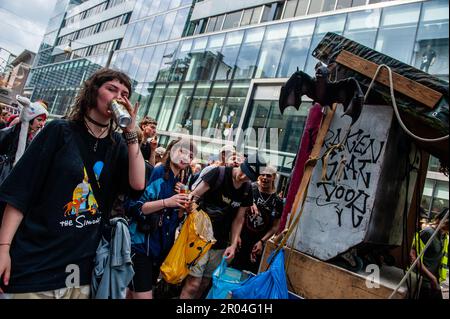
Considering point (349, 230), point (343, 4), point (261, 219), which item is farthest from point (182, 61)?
point (349, 230)

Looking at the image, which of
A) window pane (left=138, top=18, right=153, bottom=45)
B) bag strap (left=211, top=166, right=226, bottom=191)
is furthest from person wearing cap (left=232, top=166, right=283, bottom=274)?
window pane (left=138, top=18, right=153, bottom=45)

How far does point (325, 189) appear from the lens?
2547 mm

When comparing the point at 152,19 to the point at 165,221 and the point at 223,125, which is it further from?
the point at 165,221

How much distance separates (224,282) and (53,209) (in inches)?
66.2

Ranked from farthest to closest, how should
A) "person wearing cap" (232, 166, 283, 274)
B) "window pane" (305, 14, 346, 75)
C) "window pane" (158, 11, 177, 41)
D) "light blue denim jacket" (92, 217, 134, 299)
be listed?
"window pane" (158, 11, 177, 41)
"window pane" (305, 14, 346, 75)
"person wearing cap" (232, 166, 283, 274)
"light blue denim jacket" (92, 217, 134, 299)

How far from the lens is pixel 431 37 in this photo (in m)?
12.3

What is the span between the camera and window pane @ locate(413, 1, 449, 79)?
1181 centimetres

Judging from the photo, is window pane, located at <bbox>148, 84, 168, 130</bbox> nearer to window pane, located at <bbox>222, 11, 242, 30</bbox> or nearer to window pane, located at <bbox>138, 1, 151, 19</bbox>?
window pane, located at <bbox>222, 11, 242, 30</bbox>

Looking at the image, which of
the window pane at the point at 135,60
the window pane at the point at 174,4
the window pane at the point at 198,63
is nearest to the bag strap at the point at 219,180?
the window pane at the point at 198,63

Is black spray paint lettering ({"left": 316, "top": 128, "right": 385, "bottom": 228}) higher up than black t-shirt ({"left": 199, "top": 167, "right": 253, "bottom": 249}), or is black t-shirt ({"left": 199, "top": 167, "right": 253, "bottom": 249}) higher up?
black spray paint lettering ({"left": 316, "top": 128, "right": 385, "bottom": 228})

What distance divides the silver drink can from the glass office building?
32.8ft

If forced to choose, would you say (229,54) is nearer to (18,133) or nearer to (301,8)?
(301,8)

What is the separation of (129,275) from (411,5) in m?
16.5

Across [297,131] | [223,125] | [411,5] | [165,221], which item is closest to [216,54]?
[223,125]
